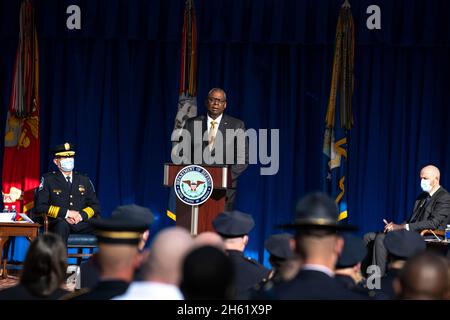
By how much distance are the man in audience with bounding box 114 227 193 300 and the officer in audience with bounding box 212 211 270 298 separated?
1.46 m

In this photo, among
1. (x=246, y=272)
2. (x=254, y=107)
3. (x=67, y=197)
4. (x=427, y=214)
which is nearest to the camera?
(x=246, y=272)

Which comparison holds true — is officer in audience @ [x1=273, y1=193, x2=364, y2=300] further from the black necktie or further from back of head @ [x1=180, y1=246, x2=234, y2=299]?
the black necktie

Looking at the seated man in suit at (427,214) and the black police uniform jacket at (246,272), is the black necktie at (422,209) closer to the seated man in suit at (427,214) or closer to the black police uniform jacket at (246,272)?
the seated man in suit at (427,214)

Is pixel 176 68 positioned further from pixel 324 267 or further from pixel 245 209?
pixel 324 267

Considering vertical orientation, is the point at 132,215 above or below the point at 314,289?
above

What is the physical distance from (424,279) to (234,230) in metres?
1.92

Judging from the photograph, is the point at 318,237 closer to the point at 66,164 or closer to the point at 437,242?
the point at 437,242

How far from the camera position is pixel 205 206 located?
6.39 m

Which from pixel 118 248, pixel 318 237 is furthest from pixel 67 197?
pixel 318 237

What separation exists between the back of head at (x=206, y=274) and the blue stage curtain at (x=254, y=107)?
648 cm

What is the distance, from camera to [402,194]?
28.8ft

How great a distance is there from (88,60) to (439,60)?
401 cm

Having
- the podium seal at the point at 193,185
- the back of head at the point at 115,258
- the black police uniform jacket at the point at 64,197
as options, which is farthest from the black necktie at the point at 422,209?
the back of head at the point at 115,258

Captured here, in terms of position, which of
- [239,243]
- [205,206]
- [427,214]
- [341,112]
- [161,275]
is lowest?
[427,214]
